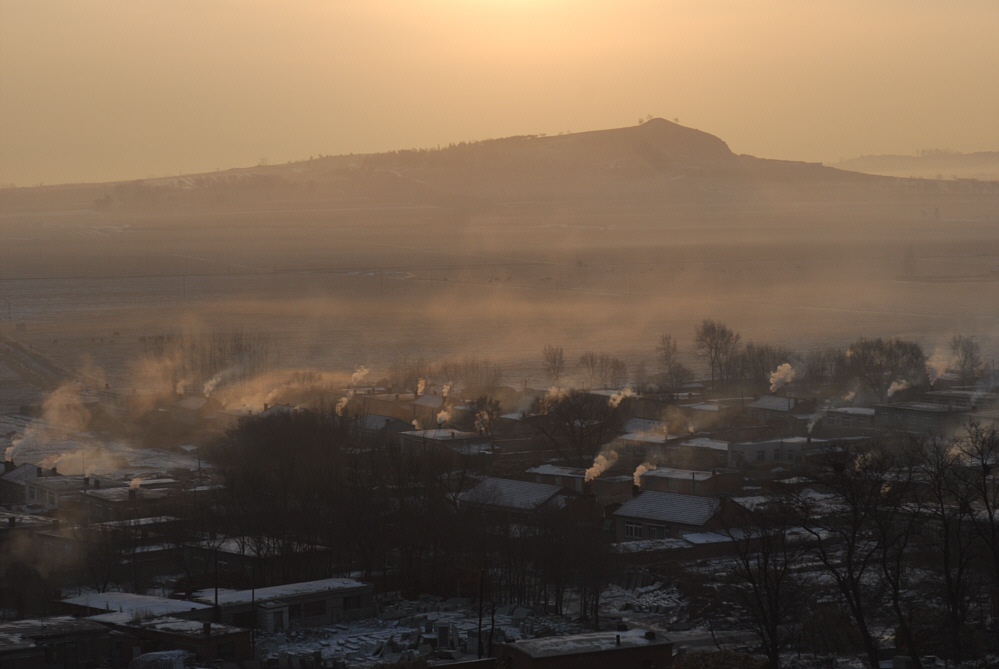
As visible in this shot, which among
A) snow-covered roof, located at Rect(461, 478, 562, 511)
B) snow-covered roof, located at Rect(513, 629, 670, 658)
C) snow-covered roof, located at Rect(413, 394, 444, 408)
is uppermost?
snow-covered roof, located at Rect(413, 394, 444, 408)

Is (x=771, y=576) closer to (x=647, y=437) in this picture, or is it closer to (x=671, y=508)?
(x=671, y=508)

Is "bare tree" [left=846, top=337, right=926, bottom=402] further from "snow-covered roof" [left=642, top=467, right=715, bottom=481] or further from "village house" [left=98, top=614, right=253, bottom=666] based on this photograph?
"village house" [left=98, top=614, right=253, bottom=666]

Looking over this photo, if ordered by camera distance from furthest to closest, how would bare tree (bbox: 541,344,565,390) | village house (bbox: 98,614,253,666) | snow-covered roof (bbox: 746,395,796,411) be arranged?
bare tree (bbox: 541,344,565,390) < snow-covered roof (bbox: 746,395,796,411) < village house (bbox: 98,614,253,666)

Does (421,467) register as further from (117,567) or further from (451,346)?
(451,346)

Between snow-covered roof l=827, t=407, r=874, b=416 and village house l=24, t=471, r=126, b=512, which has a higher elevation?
snow-covered roof l=827, t=407, r=874, b=416

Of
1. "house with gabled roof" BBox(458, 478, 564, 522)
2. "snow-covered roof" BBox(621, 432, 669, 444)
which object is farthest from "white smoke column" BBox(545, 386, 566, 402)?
"house with gabled roof" BBox(458, 478, 564, 522)

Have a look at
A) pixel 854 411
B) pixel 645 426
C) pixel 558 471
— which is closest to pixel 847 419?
pixel 854 411
